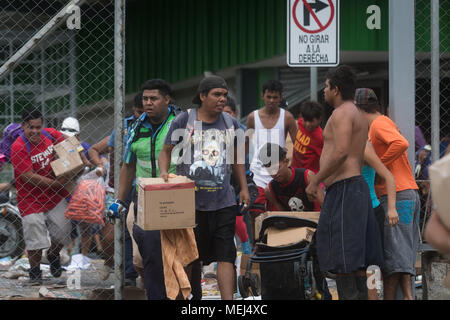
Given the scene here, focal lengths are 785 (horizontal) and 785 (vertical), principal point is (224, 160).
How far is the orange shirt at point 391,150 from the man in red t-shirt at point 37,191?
352 centimetres

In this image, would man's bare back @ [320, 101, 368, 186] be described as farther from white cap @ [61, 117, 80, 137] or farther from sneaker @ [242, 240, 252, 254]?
white cap @ [61, 117, 80, 137]

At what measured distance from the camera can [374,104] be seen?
677cm

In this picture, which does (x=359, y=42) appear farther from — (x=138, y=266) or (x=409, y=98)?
(x=138, y=266)

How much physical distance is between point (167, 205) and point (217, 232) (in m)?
0.62

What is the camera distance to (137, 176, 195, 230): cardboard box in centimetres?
603

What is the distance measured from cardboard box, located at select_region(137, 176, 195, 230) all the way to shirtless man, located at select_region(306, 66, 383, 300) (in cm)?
94

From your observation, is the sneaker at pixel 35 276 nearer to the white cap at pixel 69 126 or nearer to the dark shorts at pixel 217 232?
the white cap at pixel 69 126

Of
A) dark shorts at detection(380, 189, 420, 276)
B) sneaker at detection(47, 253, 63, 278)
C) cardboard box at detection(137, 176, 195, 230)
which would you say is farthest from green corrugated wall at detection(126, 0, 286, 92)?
cardboard box at detection(137, 176, 195, 230)

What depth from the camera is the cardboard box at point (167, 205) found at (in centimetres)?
603

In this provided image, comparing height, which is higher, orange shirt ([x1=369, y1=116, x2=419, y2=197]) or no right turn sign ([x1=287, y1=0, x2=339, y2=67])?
no right turn sign ([x1=287, y1=0, x2=339, y2=67])

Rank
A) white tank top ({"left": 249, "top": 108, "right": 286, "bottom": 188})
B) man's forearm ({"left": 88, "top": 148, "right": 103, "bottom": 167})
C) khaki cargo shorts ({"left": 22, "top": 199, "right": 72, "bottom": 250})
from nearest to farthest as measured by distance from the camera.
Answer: khaki cargo shorts ({"left": 22, "top": 199, "right": 72, "bottom": 250}) < white tank top ({"left": 249, "top": 108, "right": 286, "bottom": 188}) < man's forearm ({"left": 88, "top": 148, "right": 103, "bottom": 167})

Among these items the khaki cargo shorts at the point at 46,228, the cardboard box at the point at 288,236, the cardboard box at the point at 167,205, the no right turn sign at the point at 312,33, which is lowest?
the khaki cargo shorts at the point at 46,228

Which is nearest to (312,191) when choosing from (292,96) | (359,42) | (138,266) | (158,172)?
(158,172)

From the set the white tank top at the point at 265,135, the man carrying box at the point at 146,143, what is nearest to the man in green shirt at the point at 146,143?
the man carrying box at the point at 146,143
